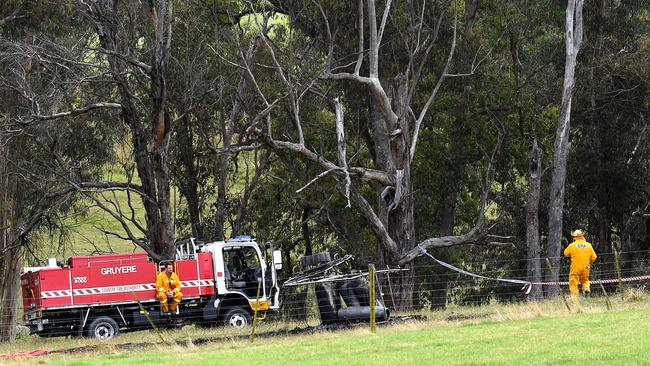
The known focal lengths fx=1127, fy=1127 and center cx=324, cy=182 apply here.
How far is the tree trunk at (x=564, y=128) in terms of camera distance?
33062 mm

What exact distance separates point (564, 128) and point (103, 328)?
1488cm

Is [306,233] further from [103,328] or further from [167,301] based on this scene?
[167,301]

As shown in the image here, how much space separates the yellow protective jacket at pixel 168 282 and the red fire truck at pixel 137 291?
762mm

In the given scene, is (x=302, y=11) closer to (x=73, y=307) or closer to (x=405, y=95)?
(x=405, y=95)

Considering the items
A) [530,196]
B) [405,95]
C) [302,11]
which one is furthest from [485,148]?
[302,11]

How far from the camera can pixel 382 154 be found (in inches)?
1346

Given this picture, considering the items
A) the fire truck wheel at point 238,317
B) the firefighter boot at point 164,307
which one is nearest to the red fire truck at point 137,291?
the fire truck wheel at point 238,317

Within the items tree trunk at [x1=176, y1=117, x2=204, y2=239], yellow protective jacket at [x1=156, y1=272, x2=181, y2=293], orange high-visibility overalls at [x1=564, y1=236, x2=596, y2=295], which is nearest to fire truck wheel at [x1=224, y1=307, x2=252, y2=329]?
yellow protective jacket at [x1=156, y1=272, x2=181, y2=293]

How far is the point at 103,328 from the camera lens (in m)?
26.9

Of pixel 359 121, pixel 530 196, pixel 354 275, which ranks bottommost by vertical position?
pixel 354 275

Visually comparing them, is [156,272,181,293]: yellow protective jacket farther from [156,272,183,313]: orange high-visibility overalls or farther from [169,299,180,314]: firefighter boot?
[169,299,180,314]: firefighter boot

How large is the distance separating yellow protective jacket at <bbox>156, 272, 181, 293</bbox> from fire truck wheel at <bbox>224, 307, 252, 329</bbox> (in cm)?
257

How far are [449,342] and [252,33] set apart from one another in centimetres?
2056

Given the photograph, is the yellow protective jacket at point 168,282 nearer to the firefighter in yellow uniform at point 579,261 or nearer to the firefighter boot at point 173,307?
the firefighter boot at point 173,307
